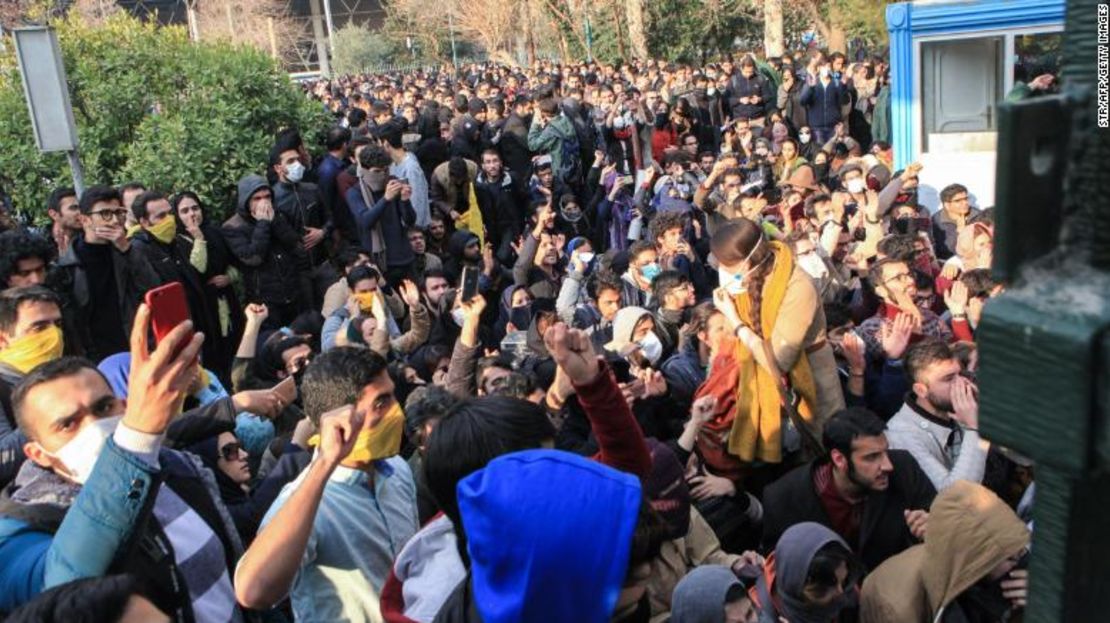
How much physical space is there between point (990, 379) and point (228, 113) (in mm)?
7461

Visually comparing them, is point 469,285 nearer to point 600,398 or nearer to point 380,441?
point 380,441

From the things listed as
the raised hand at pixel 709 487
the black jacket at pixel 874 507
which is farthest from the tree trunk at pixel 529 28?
the black jacket at pixel 874 507

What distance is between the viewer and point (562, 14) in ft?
103

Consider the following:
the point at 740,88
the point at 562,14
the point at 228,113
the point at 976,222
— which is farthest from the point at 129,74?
the point at 562,14

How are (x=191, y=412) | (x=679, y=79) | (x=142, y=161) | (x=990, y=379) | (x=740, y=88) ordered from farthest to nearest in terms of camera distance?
(x=679, y=79), (x=740, y=88), (x=142, y=161), (x=191, y=412), (x=990, y=379)

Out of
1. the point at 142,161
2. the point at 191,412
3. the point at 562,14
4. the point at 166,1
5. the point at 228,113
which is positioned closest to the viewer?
the point at 191,412

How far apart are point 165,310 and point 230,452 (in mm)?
1434

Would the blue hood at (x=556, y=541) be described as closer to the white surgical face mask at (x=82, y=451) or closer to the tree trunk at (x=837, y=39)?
the white surgical face mask at (x=82, y=451)

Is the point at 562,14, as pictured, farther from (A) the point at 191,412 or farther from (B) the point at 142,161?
(A) the point at 191,412

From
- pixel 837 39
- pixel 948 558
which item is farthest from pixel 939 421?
pixel 837 39

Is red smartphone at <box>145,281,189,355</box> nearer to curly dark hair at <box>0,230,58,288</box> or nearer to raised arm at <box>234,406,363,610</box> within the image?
raised arm at <box>234,406,363,610</box>

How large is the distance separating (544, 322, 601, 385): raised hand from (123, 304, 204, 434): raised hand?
0.82 meters

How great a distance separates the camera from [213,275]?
20.4 feet

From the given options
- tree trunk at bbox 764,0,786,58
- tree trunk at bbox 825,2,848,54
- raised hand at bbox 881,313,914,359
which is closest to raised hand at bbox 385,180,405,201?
raised hand at bbox 881,313,914,359
